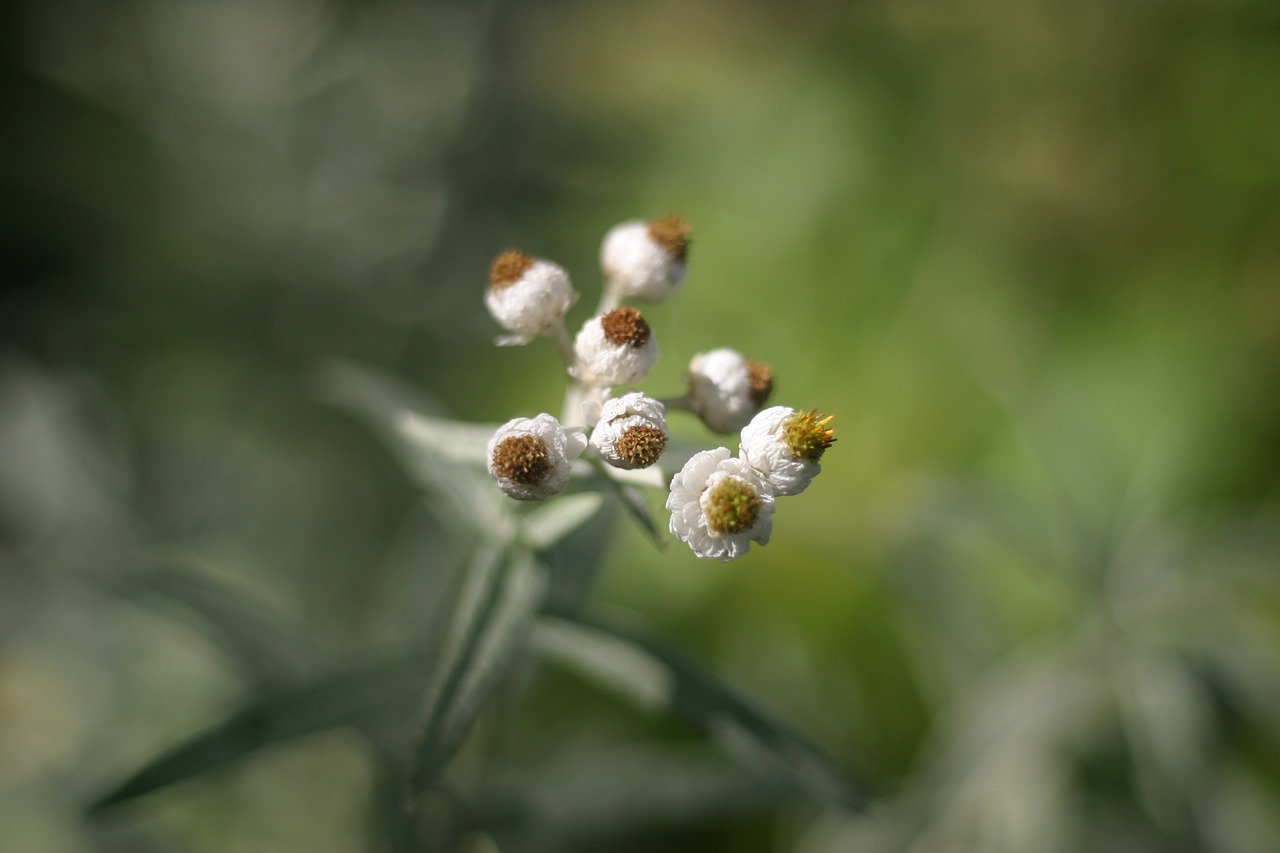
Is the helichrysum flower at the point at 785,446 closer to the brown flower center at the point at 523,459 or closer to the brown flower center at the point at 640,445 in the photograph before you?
the brown flower center at the point at 640,445

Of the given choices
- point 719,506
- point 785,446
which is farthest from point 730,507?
point 785,446

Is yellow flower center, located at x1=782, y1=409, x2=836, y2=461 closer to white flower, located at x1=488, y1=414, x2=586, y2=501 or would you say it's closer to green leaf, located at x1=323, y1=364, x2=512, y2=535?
white flower, located at x1=488, y1=414, x2=586, y2=501

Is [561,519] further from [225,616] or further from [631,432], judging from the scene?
[225,616]

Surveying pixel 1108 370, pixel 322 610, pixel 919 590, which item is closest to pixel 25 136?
pixel 322 610

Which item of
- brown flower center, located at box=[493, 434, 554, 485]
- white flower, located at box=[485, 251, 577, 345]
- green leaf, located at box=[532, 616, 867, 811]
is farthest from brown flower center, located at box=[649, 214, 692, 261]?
green leaf, located at box=[532, 616, 867, 811]

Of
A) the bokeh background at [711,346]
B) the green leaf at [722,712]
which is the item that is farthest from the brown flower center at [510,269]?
the bokeh background at [711,346]

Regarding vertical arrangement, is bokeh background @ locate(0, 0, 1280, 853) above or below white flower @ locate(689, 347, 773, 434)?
below
